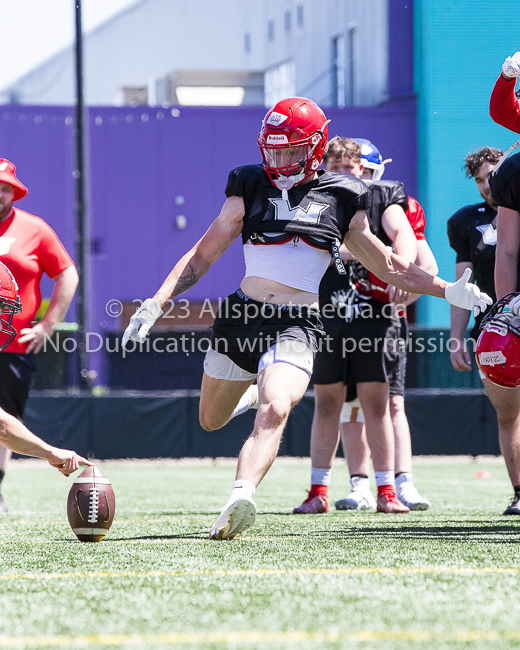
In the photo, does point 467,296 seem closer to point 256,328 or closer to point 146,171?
point 256,328

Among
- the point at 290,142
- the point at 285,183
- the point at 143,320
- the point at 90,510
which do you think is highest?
the point at 290,142

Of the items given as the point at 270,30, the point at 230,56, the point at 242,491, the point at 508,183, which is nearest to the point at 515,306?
the point at 508,183

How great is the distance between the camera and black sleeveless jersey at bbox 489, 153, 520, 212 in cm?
439

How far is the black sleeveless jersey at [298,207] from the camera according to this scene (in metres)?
4.29

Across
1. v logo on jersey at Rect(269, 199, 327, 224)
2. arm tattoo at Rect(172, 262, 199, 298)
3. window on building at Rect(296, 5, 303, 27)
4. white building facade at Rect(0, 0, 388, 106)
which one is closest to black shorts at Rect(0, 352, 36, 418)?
arm tattoo at Rect(172, 262, 199, 298)

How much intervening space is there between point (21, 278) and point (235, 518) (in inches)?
108

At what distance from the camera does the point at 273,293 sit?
431 cm

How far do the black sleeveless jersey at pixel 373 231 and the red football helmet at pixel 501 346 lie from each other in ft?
5.21

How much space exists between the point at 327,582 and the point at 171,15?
27.1m

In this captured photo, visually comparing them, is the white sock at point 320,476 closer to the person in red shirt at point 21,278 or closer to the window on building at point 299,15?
the person in red shirt at point 21,278

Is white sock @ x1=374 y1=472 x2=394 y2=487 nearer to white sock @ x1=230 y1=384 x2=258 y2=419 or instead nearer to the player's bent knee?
white sock @ x1=230 y1=384 x2=258 y2=419

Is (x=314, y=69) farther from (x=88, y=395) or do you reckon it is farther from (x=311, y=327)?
(x=311, y=327)

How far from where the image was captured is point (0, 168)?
5.90 metres

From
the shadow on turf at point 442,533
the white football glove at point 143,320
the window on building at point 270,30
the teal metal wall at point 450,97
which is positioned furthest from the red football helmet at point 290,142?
the window on building at point 270,30
